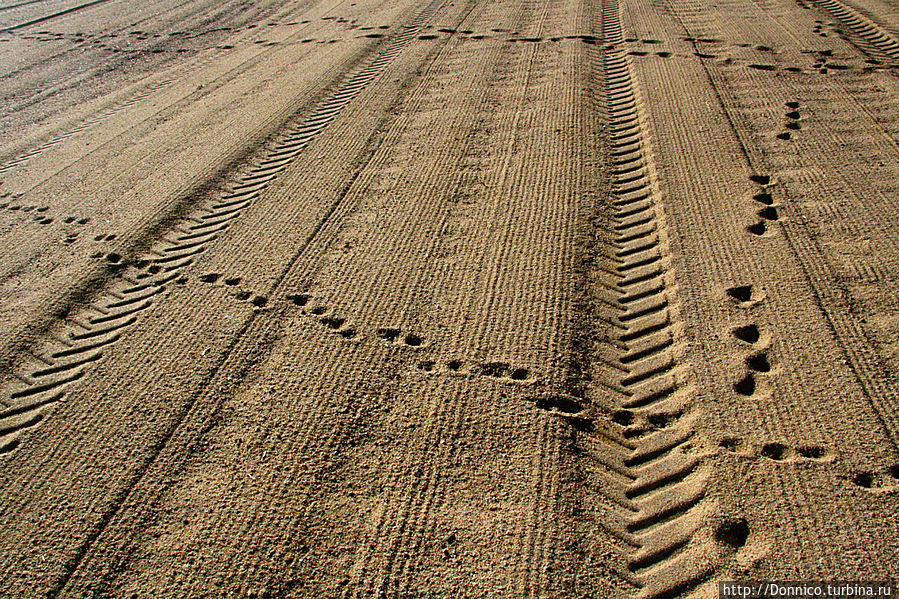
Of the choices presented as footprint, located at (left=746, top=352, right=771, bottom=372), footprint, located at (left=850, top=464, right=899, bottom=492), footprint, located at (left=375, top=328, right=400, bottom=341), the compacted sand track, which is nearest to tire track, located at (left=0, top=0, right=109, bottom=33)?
the compacted sand track

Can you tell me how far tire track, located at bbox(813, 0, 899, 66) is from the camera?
20.4ft

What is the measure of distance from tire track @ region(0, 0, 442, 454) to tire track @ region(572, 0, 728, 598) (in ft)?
8.22

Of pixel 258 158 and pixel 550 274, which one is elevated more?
pixel 258 158

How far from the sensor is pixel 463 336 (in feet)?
10.4

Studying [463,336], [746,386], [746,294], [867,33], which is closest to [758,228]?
[746,294]

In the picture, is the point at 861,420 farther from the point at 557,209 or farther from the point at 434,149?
the point at 434,149

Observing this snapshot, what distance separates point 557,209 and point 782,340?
1640mm

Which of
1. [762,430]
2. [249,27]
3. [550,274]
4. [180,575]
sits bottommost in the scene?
[180,575]

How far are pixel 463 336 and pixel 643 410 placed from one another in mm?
964

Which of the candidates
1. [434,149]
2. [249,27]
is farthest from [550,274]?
[249,27]

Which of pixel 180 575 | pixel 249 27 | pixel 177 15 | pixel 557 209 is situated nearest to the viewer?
pixel 180 575

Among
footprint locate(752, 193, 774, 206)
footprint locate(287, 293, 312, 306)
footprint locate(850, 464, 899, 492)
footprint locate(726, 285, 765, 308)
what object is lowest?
footprint locate(850, 464, 899, 492)

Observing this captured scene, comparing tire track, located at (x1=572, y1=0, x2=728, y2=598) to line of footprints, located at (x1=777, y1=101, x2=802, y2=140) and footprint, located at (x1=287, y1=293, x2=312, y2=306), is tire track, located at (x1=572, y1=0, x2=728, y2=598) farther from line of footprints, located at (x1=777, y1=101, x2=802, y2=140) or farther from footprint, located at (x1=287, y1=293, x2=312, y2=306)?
footprint, located at (x1=287, y1=293, x2=312, y2=306)

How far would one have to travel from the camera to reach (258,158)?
5141 mm
